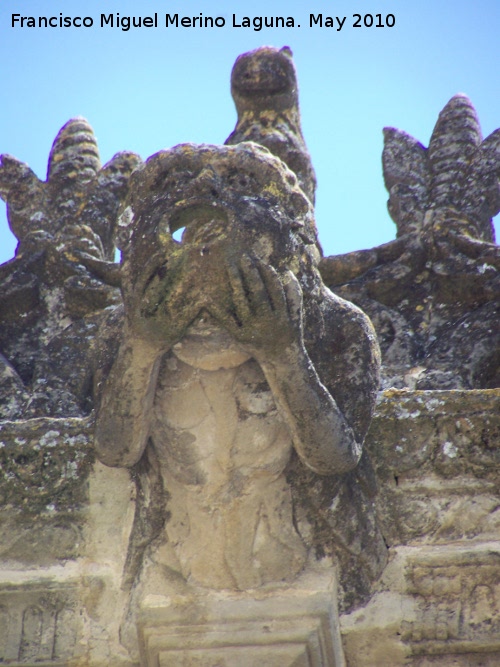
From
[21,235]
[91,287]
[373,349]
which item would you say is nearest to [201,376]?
[373,349]

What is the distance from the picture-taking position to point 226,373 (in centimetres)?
428

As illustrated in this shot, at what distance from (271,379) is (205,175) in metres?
0.71

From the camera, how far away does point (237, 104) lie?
242 inches

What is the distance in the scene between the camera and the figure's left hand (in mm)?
3910

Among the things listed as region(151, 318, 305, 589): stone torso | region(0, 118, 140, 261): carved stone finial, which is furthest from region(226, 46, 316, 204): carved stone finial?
region(151, 318, 305, 589): stone torso

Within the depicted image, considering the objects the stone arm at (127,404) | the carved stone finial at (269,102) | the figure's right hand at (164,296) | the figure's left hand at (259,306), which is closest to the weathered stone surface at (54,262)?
the carved stone finial at (269,102)

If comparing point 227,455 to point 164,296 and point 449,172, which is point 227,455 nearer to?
point 164,296

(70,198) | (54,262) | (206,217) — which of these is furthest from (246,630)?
(70,198)

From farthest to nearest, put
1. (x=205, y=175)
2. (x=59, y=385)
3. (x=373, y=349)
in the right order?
(x=59, y=385)
(x=373, y=349)
(x=205, y=175)

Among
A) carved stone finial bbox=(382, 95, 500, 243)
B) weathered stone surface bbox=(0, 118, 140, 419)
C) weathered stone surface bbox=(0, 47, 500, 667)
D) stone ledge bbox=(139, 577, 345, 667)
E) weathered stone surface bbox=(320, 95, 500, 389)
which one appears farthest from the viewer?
carved stone finial bbox=(382, 95, 500, 243)

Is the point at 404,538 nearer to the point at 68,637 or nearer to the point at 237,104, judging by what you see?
the point at 68,637

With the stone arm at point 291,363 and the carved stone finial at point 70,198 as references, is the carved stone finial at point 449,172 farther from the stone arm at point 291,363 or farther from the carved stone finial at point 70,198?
the stone arm at point 291,363

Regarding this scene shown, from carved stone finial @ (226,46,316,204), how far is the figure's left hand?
1974 millimetres

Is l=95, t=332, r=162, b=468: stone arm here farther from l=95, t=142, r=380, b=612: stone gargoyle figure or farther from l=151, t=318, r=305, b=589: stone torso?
l=151, t=318, r=305, b=589: stone torso
